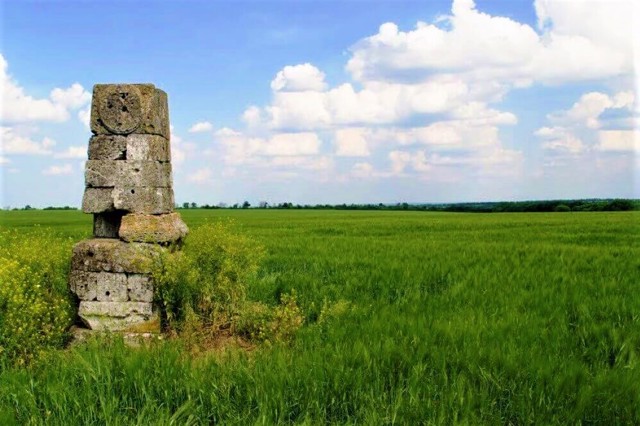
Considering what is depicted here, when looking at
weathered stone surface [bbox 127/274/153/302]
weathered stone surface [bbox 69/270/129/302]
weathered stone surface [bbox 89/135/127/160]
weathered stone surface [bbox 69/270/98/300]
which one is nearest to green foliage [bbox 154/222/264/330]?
weathered stone surface [bbox 127/274/153/302]

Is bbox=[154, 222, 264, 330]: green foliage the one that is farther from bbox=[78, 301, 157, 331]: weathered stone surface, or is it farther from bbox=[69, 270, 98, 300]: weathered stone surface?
bbox=[69, 270, 98, 300]: weathered stone surface

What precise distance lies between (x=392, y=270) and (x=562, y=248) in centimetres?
628

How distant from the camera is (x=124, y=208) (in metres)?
7.52

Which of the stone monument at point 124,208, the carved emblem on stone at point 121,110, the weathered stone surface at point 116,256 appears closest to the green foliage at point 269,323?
the stone monument at point 124,208

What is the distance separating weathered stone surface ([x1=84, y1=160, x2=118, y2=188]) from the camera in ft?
24.7

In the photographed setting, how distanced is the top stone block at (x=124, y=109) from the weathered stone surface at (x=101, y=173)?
1.38 ft

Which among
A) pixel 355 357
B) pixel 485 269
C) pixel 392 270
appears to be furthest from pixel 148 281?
pixel 485 269

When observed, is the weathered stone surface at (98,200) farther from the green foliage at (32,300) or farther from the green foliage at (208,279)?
the green foliage at (208,279)

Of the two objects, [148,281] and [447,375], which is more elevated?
[148,281]

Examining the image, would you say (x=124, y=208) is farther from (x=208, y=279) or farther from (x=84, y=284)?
(x=208, y=279)

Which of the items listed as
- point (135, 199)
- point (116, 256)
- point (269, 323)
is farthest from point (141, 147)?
point (269, 323)

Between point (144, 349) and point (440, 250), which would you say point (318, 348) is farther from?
point (440, 250)

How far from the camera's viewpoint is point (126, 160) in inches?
295

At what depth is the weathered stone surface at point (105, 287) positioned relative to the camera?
739 cm
